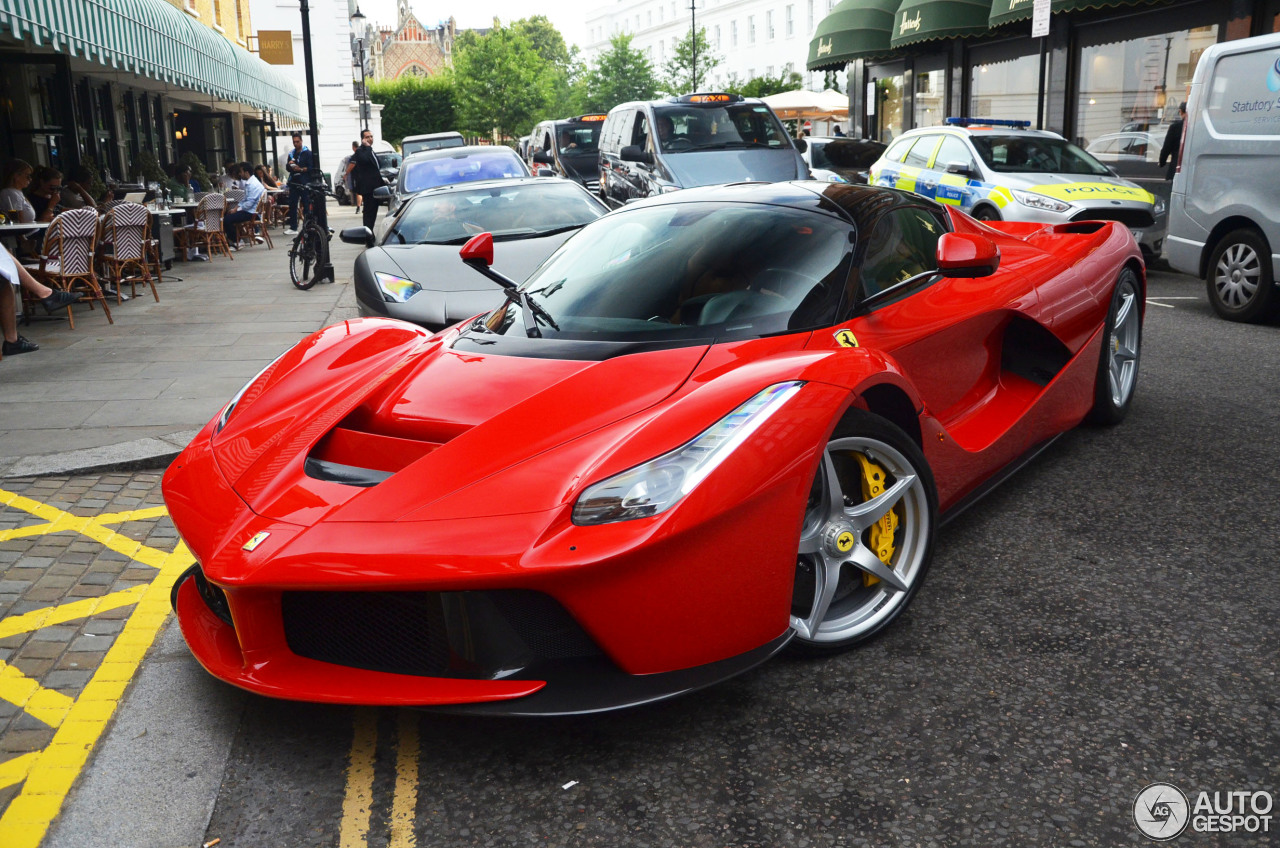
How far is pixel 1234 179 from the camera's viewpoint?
8.57 meters

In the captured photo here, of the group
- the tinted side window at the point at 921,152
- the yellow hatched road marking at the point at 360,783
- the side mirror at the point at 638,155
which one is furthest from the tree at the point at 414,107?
the yellow hatched road marking at the point at 360,783

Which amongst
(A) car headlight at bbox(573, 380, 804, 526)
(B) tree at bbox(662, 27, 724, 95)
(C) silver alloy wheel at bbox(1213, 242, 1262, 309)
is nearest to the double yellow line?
(A) car headlight at bbox(573, 380, 804, 526)

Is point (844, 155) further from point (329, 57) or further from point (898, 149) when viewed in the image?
point (329, 57)

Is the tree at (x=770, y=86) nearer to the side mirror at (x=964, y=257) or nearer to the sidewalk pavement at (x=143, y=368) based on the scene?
the sidewalk pavement at (x=143, y=368)

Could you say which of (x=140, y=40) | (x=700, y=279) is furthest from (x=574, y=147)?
(x=700, y=279)

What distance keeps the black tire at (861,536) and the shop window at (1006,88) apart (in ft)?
59.8

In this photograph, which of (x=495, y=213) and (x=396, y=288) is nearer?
(x=396, y=288)

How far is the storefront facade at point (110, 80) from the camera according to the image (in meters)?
10.8

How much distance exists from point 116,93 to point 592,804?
2276 centimetres

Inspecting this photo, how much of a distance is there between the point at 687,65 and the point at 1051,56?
49.4 meters

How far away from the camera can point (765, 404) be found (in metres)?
2.66

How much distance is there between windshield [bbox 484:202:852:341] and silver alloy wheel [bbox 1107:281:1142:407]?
2264mm

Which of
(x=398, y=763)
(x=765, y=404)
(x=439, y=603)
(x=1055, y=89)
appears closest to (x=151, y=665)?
(x=398, y=763)

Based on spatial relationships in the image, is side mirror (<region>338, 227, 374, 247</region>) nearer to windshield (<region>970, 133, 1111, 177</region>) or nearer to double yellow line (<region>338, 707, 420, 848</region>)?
double yellow line (<region>338, 707, 420, 848</region>)
